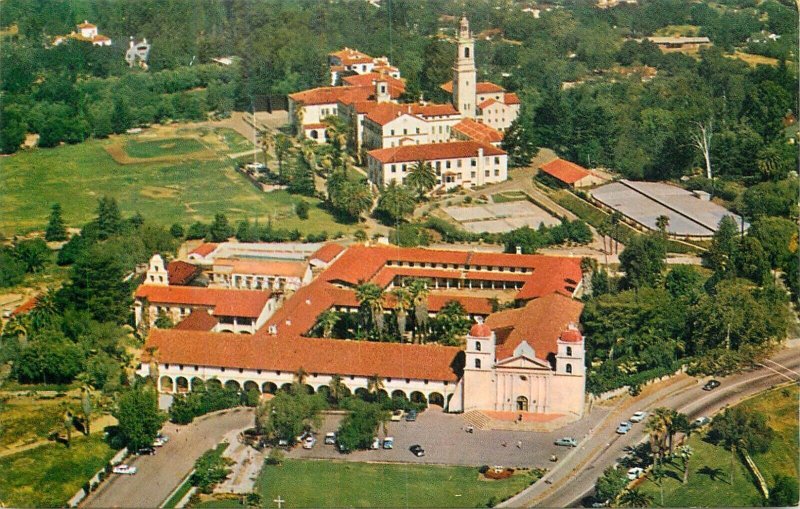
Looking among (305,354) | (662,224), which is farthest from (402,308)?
(662,224)

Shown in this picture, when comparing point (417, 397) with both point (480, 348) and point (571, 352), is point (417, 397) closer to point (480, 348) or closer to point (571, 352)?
point (480, 348)

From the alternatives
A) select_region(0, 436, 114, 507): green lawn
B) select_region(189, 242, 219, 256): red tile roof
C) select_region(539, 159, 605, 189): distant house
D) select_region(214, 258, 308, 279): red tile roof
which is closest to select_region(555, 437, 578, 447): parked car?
select_region(0, 436, 114, 507): green lawn

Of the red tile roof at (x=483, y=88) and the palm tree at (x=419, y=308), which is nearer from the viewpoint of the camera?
the palm tree at (x=419, y=308)

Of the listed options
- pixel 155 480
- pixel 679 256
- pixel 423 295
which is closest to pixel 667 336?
pixel 423 295

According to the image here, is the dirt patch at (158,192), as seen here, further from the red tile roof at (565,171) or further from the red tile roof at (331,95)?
the red tile roof at (565,171)

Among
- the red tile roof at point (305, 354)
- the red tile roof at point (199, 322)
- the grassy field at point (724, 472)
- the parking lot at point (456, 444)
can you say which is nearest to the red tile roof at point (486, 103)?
the red tile roof at point (199, 322)

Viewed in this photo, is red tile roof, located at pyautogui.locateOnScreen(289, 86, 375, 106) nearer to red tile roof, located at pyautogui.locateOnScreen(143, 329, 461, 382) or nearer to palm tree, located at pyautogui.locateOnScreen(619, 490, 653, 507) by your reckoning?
red tile roof, located at pyautogui.locateOnScreen(143, 329, 461, 382)

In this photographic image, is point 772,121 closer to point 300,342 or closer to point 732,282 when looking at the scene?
point 732,282
